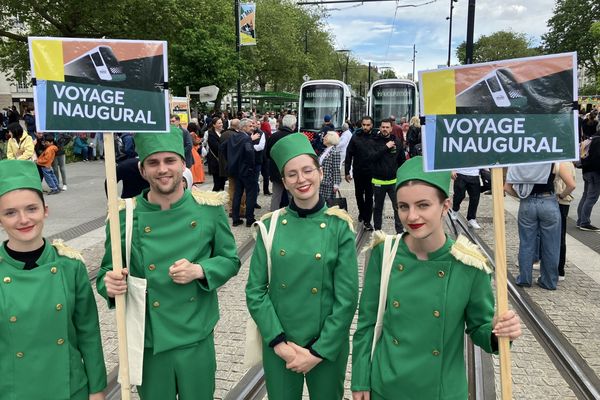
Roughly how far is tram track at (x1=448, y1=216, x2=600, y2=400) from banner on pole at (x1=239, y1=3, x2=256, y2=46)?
15.4 m

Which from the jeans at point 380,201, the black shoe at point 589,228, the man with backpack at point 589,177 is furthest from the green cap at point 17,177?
the black shoe at point 589,228

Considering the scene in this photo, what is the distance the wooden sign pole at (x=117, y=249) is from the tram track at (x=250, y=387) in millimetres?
1400

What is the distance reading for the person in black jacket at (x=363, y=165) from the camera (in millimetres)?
8336

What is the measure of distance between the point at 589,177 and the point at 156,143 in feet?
26.1

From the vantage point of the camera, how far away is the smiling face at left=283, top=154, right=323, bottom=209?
8.26ft

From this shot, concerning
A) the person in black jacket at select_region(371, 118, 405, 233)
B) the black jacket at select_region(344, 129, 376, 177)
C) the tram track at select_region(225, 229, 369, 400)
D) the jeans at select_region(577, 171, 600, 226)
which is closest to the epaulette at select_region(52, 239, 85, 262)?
the tram track at select_region(225, 229, 369, 400)

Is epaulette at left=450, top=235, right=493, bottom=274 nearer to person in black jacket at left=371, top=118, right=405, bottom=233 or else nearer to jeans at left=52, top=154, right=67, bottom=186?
person in black jacket at left=371, top=118, right=405, bottom=233

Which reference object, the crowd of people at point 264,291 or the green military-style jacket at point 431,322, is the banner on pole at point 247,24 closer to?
the crowd of people at point 264,291

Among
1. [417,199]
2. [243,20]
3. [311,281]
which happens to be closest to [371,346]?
[311,281]

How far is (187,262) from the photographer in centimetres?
250

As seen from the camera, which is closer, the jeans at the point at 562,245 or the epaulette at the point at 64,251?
the epaulette at the point at 64,251

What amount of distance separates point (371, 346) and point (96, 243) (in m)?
6.73

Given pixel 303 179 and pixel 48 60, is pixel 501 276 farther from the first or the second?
pixel 48 60

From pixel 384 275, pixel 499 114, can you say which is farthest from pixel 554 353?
pixel 499 114
